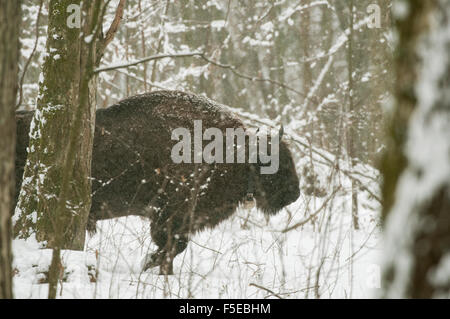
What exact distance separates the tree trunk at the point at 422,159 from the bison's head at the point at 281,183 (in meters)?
4.52

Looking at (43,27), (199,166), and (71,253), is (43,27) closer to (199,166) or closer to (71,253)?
(199,166)

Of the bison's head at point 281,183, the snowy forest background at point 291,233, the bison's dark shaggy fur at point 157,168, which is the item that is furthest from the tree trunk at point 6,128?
the bison's head at point 281,183

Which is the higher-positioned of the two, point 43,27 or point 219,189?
point 43,27

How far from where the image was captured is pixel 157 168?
215 inches

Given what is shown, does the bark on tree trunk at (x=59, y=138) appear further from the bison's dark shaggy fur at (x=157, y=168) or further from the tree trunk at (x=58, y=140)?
the bison's dark shaggy fur at (x=157, y=168)

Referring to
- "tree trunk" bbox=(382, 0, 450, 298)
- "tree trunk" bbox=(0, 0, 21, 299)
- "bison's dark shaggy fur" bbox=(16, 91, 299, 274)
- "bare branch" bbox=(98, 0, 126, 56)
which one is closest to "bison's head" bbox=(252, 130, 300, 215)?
"bison's dark shaggy fur" bbox=(16, 91, 299, 274)

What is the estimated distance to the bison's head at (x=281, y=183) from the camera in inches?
241

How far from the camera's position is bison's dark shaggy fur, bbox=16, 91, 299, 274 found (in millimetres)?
5367
